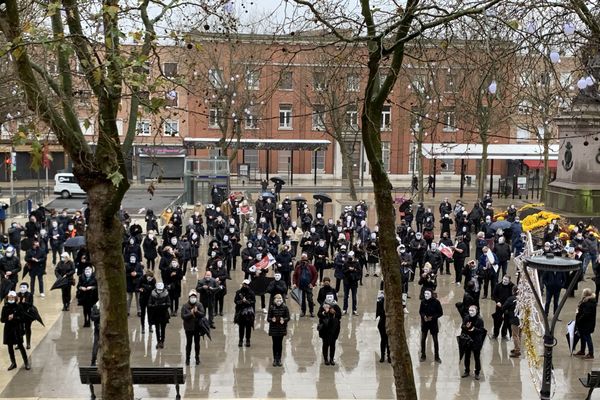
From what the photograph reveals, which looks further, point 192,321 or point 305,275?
point 305,275

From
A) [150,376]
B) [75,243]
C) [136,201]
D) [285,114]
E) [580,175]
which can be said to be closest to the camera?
[150,376]

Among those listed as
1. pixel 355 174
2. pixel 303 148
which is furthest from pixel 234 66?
pixel 355 174

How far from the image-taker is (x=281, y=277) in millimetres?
19469

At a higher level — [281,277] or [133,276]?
[133,276]

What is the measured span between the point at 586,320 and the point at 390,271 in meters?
7.11

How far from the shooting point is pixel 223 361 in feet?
49.4

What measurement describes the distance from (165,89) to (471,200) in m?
39.9

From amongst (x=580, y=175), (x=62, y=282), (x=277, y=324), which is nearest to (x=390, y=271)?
(x=277, y=324)

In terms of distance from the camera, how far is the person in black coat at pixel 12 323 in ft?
46.1

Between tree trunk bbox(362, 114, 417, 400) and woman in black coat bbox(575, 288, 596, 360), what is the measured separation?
6654 mm

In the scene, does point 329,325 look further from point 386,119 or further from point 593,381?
point 386,119

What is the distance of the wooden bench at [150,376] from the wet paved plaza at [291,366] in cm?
59

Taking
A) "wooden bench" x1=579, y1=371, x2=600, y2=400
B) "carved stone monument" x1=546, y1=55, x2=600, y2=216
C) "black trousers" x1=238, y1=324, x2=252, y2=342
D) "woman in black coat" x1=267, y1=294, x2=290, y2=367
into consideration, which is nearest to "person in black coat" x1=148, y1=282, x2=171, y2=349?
"black trousers" x1=238, y1=324, x2=252, y2=342

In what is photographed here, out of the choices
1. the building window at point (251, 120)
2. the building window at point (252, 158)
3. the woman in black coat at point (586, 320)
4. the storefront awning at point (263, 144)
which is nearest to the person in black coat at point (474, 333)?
the woman in black coat at point (586, 320)
